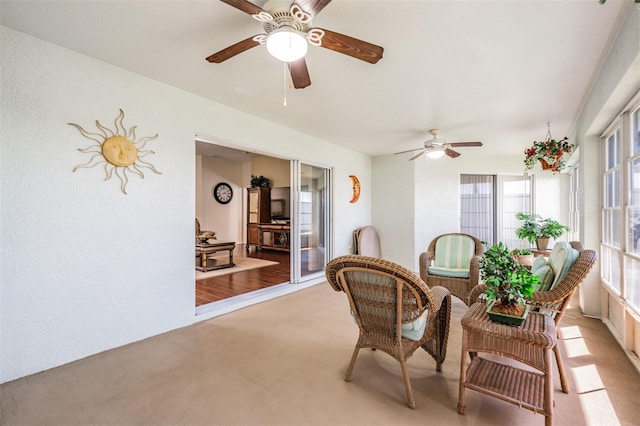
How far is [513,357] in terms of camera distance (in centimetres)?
165

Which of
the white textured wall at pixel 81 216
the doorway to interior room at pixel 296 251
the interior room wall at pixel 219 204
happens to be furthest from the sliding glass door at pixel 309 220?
the interior room wall at pixel 219 204

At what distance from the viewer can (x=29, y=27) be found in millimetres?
1972

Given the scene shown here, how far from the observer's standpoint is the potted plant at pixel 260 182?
8312mm

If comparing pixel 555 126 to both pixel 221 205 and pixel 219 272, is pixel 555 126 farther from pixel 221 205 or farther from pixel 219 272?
pixel 221 205

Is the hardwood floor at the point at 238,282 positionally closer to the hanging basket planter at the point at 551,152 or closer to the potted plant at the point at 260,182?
the potted plant at the point at 260,182

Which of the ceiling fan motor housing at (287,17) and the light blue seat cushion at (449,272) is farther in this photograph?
the light blue seat cushion at (449,272)

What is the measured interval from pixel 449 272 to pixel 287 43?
3.16 m

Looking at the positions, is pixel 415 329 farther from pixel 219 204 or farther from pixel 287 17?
pixel 219 204

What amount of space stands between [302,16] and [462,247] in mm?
3448

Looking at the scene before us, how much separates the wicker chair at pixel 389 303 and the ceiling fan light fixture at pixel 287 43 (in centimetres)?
126

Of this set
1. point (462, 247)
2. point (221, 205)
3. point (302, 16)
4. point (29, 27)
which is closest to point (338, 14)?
point (302, 16)

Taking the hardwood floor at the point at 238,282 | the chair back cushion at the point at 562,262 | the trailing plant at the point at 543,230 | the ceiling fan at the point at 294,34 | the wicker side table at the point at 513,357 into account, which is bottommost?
the hardwood floor at the point at 238,282

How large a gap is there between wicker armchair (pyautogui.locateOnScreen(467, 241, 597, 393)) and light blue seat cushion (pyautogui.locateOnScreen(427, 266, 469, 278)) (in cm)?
141

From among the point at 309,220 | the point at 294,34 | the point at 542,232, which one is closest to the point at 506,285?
the point at 294,34
